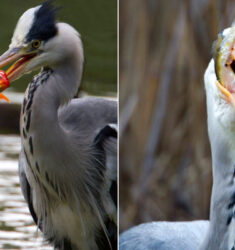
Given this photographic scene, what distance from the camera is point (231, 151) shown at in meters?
0.78

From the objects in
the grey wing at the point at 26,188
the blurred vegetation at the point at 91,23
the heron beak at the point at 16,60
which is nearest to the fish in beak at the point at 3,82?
the heron beak at the point at 16,60

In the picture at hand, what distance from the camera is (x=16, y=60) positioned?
99cm

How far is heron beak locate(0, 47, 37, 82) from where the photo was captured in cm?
96

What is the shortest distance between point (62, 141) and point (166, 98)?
602 mm

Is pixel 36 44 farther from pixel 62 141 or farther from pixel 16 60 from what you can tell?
pixel 62 141

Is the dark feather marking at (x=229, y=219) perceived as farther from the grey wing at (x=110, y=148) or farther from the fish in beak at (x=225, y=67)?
the grey wing at (x=110, y=148)

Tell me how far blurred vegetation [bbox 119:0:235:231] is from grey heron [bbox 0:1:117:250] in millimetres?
480

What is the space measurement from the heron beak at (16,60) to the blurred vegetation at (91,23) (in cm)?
10

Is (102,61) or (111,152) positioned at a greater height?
(102,61)

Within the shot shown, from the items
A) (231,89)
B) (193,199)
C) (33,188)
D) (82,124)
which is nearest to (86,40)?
(82,124)

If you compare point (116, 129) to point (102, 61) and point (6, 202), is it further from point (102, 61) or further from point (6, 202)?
point (6, 202)

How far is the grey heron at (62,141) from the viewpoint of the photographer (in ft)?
3.29

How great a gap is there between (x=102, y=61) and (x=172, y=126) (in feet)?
1.66

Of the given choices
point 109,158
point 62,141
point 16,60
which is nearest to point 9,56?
point 16,60
